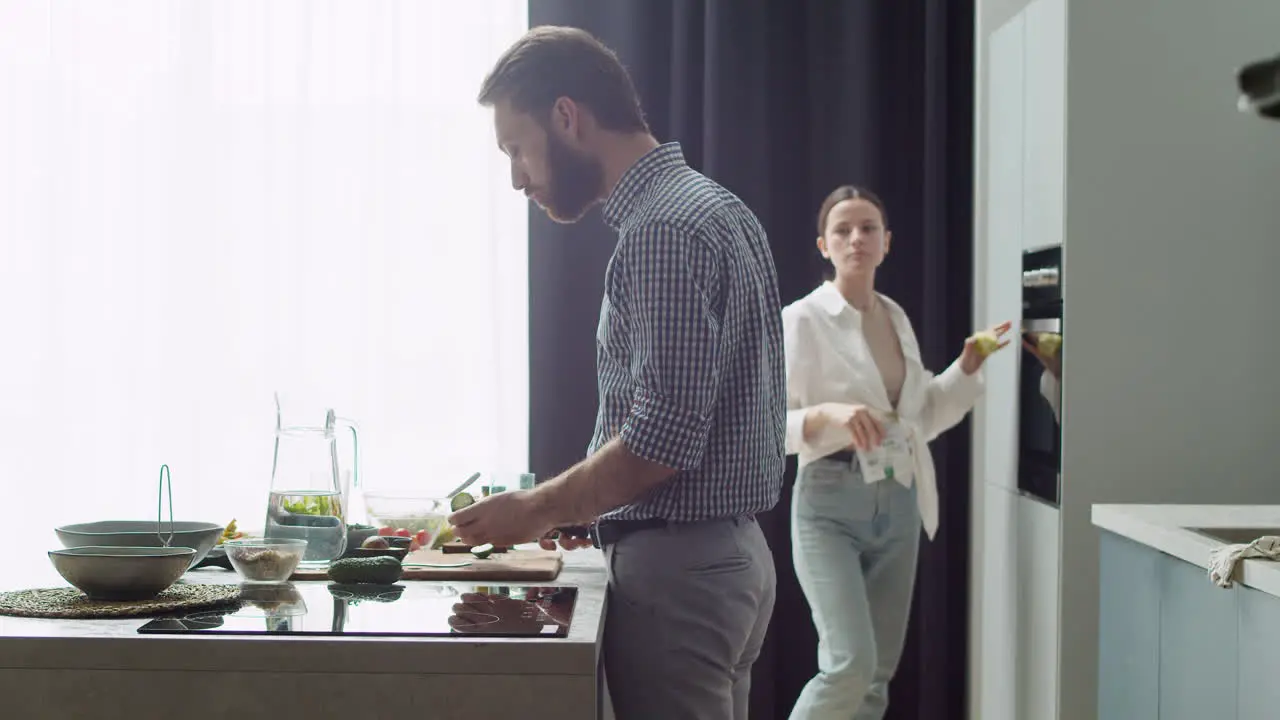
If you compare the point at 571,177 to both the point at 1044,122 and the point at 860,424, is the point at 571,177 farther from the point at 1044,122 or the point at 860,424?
the point at 1044,122

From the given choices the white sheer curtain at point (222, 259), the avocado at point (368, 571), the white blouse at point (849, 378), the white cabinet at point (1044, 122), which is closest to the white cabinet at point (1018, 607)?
the white blouse at point (849, 378)

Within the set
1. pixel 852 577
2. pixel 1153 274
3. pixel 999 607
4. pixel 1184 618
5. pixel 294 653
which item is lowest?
pixel 999 607

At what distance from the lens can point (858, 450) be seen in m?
3.14

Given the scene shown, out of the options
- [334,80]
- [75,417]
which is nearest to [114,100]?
[334,80]

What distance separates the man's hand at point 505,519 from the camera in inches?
60.7

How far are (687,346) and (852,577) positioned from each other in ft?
6.11

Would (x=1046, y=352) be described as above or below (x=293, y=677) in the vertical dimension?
above

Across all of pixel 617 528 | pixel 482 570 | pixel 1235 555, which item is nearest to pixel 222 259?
pixel 482 570

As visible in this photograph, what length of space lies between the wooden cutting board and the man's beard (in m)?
0.51

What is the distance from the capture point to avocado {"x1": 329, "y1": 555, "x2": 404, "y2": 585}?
170 cm

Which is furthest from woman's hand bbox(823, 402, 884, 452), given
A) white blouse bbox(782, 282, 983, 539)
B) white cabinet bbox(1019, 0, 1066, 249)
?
white cabinet bbox(1019, 0, 1066, 249)

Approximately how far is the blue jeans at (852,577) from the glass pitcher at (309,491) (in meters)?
1.70

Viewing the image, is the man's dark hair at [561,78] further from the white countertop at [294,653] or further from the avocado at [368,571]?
the white countertop at [294,653]

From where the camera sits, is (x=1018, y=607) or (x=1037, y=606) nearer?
(x=1037, y=606)
